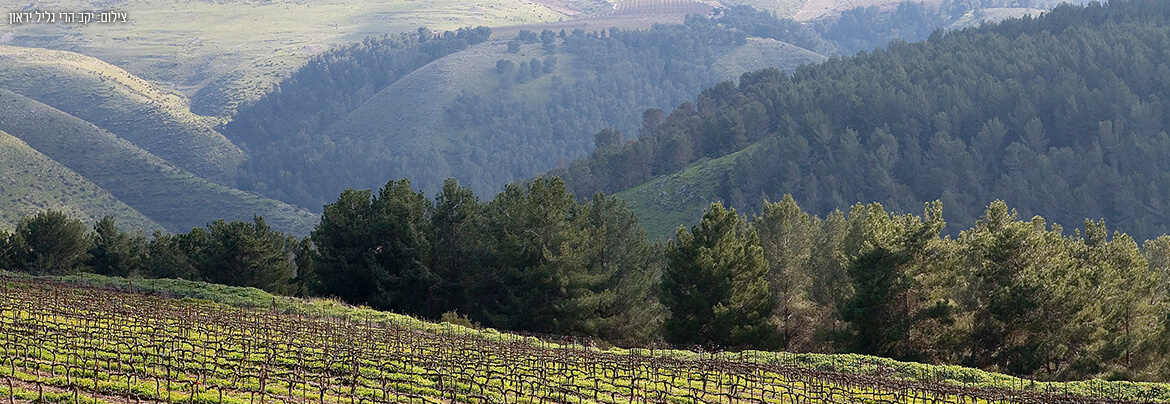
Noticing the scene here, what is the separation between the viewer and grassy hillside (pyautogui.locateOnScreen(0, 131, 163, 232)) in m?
160

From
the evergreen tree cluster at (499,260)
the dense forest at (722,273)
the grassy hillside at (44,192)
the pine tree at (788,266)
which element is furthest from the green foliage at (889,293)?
the grassy hillside at (44,192)

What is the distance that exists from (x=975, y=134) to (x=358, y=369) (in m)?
132

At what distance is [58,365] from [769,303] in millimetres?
37083

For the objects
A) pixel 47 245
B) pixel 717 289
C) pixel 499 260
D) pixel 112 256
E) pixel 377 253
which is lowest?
pixel 112 256

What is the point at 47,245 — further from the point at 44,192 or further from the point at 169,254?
the point at 44,192

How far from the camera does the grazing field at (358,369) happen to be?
21.9m

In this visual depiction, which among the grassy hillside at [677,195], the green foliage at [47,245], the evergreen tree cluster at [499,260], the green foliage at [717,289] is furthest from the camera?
the grassy hillside at [677,195]

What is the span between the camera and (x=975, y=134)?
142 m

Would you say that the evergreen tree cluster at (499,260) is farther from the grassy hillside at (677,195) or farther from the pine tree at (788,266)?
the grassy hillside at (677,195)

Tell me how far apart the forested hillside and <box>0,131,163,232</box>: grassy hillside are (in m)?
89.1

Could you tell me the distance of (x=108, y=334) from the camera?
2781 cm

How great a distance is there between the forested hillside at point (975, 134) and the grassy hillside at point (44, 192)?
89.1m

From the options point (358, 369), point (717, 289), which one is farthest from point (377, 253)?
point (358, 369)

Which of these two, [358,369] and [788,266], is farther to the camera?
[788,266]
